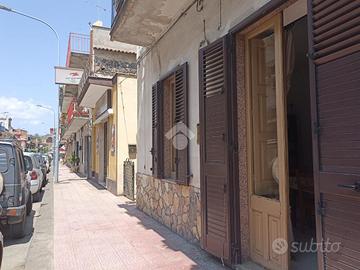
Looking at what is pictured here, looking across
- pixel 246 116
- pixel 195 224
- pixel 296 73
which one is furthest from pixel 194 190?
pixel 296 73

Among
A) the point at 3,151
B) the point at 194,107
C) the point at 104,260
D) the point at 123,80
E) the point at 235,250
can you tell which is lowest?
the point at 104,260

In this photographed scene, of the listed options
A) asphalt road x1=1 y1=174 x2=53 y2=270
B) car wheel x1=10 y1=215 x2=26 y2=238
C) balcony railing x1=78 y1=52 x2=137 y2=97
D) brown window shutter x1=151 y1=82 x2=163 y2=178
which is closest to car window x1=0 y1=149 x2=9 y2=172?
car wheel x1=10 y1=215 x2=26 y2=238

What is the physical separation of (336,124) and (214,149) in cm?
229

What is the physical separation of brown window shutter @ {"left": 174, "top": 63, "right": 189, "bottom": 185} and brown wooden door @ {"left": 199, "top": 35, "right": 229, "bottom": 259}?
847 mm

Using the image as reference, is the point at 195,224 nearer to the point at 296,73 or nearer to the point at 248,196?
the point at 248,196

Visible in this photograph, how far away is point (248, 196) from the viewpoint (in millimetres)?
4801

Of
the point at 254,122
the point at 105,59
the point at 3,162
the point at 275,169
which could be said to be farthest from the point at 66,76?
the point at 275,169

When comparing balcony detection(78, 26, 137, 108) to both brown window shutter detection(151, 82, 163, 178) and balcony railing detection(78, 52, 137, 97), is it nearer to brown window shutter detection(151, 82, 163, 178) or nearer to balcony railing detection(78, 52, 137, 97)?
balcony railing detection(78, 52, 137, 97)

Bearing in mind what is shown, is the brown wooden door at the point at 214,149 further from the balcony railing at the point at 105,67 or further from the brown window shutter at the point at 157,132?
the balcony railing at the point at 105,67

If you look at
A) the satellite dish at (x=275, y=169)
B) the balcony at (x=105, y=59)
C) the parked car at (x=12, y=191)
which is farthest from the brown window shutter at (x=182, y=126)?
the balcony at (x=105, y=59)

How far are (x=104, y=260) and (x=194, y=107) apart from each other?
2.89 m

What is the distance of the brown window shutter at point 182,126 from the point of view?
247 inches

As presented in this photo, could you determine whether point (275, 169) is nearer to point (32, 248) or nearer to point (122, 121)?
point (32, 248)

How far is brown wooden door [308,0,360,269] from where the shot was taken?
2758 mm
